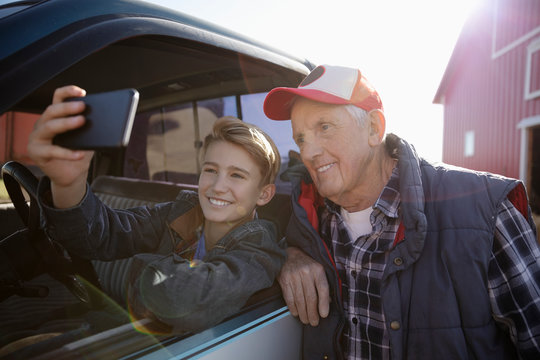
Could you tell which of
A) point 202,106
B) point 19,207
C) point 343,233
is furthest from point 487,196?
point 202,106

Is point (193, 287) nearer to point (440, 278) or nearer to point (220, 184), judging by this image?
point (220, 184)

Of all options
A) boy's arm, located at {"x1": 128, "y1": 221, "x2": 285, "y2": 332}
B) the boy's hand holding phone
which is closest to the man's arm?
boy's arm, located at {"x1": 128, "y1": 221, "x2": 285, "y2": 332}

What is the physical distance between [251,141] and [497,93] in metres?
14.2

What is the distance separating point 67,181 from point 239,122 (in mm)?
915

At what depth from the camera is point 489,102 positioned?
13.0m

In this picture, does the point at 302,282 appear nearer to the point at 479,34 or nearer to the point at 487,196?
the point at 487,196

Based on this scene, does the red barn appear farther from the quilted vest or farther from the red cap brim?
the red cap brim

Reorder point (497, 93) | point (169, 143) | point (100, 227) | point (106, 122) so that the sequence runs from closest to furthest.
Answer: point (106, 122)
point (100, 227)
point (169, 143)
point (497, 93)

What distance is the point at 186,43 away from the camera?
4.13ft

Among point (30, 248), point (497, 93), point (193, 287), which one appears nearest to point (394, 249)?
point (193, 287)

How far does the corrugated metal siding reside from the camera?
11094mm

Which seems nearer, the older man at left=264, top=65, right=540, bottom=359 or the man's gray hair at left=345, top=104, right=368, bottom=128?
the older man at left=264, top=65, right=540, bottom=359

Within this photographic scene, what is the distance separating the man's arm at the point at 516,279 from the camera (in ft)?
3.95

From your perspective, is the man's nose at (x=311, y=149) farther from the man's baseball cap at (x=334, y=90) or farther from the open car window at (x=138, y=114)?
the open car window at (x=138, y=114)
